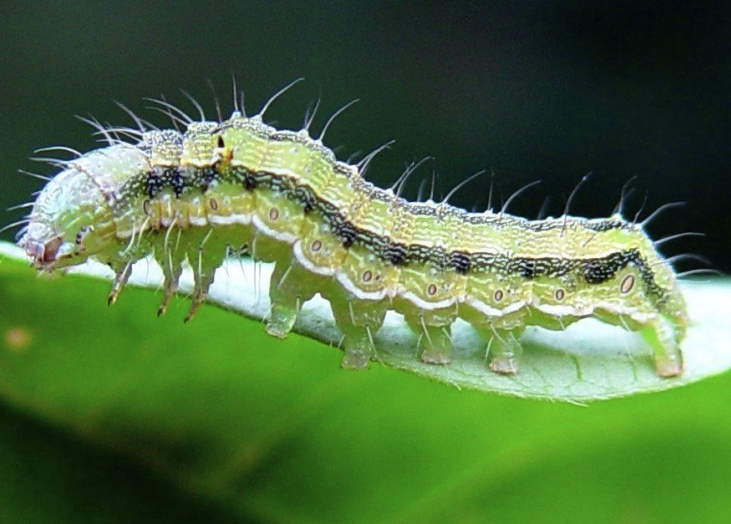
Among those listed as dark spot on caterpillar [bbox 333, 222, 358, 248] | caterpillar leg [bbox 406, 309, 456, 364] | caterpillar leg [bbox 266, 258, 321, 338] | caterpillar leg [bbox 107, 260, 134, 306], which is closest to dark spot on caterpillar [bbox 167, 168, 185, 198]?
caterpillar leg [bbox 107, 260, 134, 306]

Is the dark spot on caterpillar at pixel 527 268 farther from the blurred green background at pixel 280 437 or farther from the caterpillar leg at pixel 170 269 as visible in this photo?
the caterpillar leg at pixel 170 269

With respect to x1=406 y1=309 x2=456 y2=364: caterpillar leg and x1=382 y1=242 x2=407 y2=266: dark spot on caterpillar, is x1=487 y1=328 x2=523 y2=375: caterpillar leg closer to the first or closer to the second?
x1=406 y1=309 x2=456 y2=364: caterpillar leg

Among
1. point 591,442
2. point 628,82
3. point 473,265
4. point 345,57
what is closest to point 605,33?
point 628,82

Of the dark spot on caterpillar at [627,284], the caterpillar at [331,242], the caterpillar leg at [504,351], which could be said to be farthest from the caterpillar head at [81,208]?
the dark spot on caterpillar at [627,284]

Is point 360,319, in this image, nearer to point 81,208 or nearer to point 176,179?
point 176,179

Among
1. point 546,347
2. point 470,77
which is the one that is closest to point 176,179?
point 546,347

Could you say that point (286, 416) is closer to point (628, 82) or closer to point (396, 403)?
point (396, 403)
